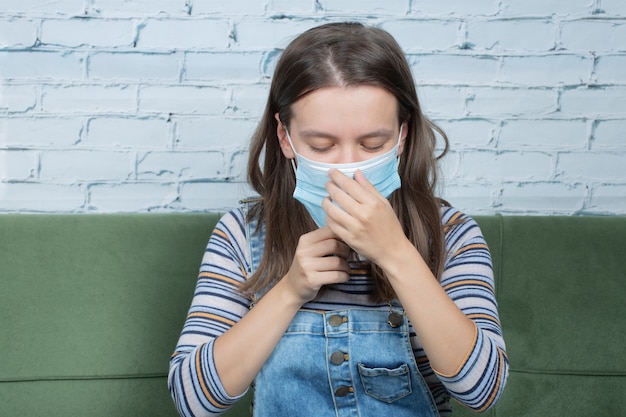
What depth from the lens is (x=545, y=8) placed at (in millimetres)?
1915

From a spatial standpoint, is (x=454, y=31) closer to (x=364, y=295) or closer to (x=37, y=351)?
(x=364, y=295)

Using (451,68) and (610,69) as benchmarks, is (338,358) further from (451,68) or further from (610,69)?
(610,69)

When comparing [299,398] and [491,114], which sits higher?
[491,114]

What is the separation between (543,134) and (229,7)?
2.80ft

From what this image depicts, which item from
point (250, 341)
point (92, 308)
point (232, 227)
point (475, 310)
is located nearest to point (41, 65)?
point (92, 308)

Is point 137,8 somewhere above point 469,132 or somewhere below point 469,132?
above

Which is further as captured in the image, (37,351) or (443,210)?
(37,351)

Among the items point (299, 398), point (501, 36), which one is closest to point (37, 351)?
point (299, 398)

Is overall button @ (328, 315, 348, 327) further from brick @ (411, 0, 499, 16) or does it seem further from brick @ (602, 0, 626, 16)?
brick @ (602, 0, 626, 16)

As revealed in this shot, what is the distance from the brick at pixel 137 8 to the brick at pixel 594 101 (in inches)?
38.7

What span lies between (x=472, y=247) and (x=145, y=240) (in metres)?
0.76

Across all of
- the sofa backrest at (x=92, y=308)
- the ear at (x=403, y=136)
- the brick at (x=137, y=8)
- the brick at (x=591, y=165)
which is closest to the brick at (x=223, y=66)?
the brick at (x=137, y=8)

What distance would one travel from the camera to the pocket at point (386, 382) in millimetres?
1343

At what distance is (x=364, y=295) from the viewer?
1410 mm
